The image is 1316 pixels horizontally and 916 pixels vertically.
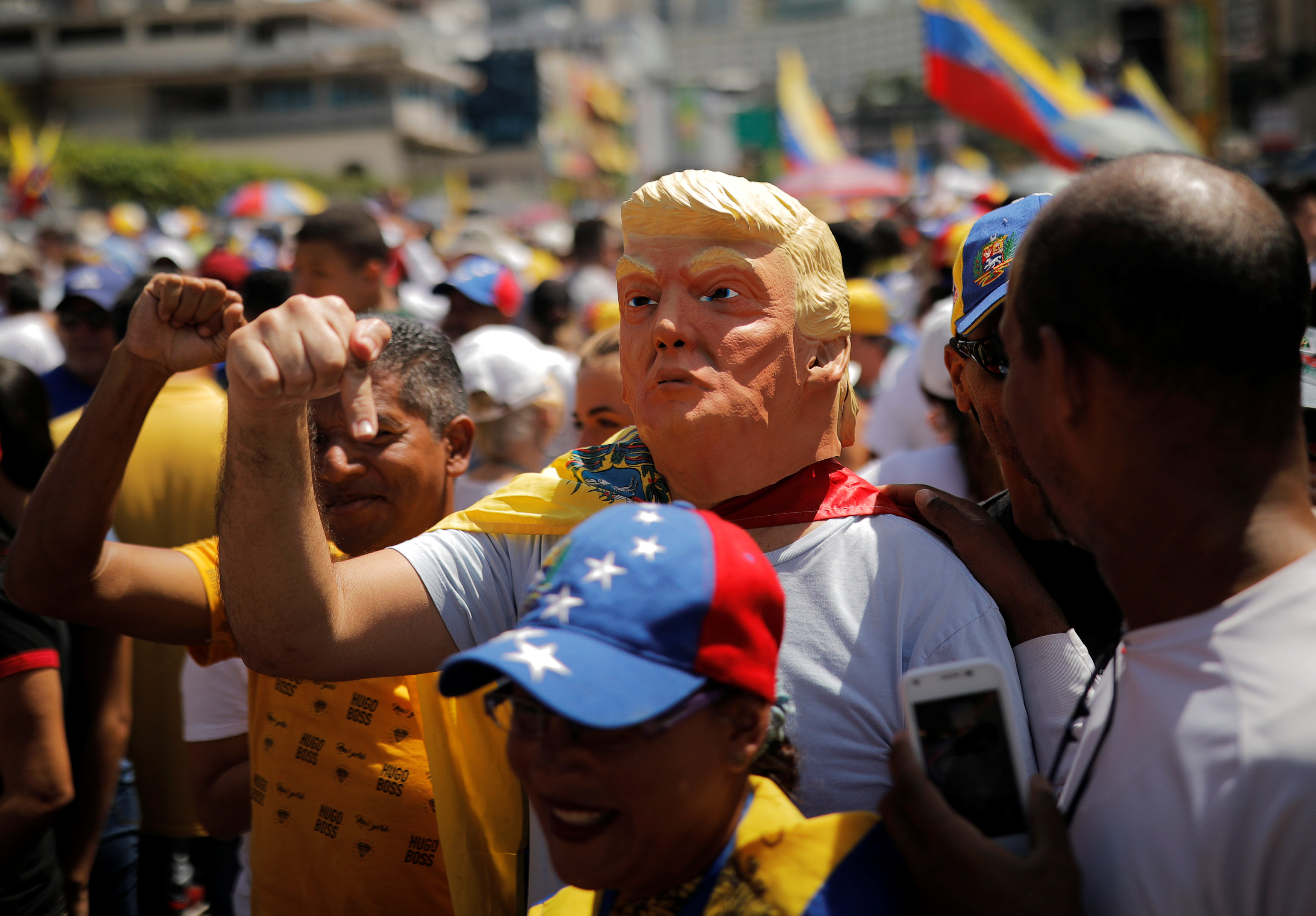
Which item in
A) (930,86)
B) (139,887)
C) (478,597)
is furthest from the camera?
(930,86)

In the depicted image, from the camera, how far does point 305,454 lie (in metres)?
1.58

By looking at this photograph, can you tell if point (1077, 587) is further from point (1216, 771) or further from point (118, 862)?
point (118, 862)

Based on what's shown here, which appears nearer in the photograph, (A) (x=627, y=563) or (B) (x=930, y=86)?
(A) (x=627, y=563)

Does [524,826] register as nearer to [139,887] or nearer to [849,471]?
[849,471]

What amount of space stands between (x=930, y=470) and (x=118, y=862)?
98.7 inches

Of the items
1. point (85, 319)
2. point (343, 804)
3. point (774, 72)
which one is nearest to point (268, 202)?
point (85, 319)

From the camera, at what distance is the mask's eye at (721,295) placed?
185 centimetres

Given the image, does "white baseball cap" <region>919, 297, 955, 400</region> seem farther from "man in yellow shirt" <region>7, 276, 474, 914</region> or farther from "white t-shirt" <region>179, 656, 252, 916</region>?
"white t-shirt" <region>179, 656, 252, 916</region>

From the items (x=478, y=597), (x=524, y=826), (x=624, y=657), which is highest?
(x=624, y=657)

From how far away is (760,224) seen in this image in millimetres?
1833

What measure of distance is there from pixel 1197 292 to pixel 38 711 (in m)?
2.39

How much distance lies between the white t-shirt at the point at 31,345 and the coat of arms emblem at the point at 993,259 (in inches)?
225

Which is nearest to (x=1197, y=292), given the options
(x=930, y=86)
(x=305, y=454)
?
(x=305, y=454)

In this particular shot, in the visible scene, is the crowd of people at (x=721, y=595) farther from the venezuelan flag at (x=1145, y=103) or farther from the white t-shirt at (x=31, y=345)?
the venezuelan flag at (x=1145, y=103)
